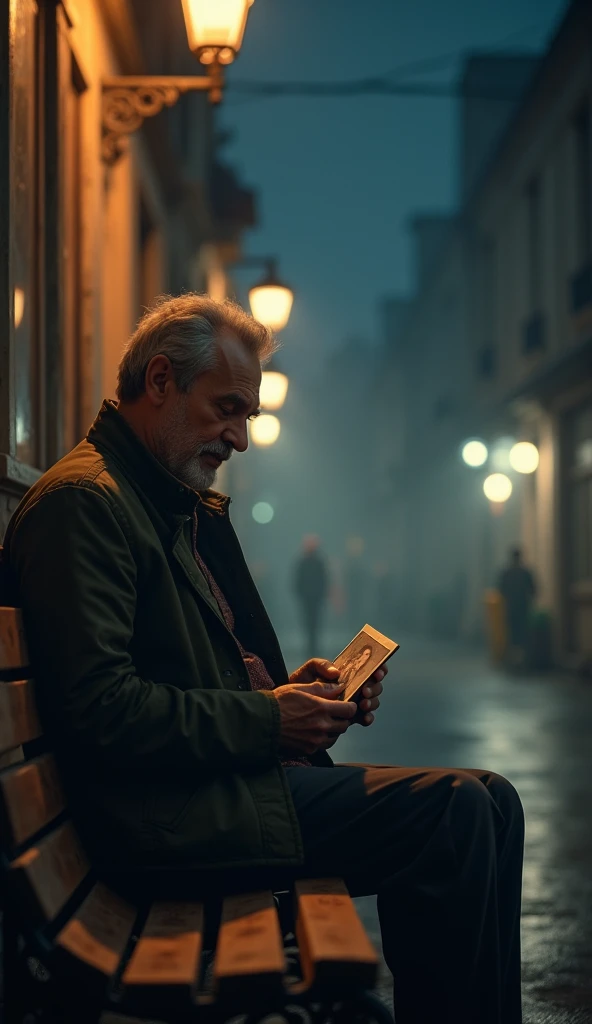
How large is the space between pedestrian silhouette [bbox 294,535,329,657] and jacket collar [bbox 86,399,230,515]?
18355 millimetres

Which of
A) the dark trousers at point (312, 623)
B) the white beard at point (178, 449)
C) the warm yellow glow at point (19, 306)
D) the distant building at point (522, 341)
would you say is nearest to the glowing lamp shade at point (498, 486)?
the distant building at point (522, 341)

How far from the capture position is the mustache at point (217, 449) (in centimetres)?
304

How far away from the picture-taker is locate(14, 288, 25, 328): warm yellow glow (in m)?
4.87

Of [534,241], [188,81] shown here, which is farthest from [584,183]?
[188,81]

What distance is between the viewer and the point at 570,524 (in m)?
20.2

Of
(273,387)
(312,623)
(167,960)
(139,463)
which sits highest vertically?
(273,387)

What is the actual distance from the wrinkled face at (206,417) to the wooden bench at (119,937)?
69cm

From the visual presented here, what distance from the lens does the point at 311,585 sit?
22016 millimetres

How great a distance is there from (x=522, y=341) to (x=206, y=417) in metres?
20.5

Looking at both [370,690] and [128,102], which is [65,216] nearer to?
[128,102]

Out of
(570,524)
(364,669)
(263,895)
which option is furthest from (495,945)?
(570,524)

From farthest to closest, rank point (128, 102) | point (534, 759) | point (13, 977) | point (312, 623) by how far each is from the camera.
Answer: point (312, 623)
point (534, 759)
point (128, 102)
point (13, 977)

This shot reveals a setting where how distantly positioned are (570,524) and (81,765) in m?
18.3

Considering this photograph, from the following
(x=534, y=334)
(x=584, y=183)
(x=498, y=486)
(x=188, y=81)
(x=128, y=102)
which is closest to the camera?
(x=188, y=81)
